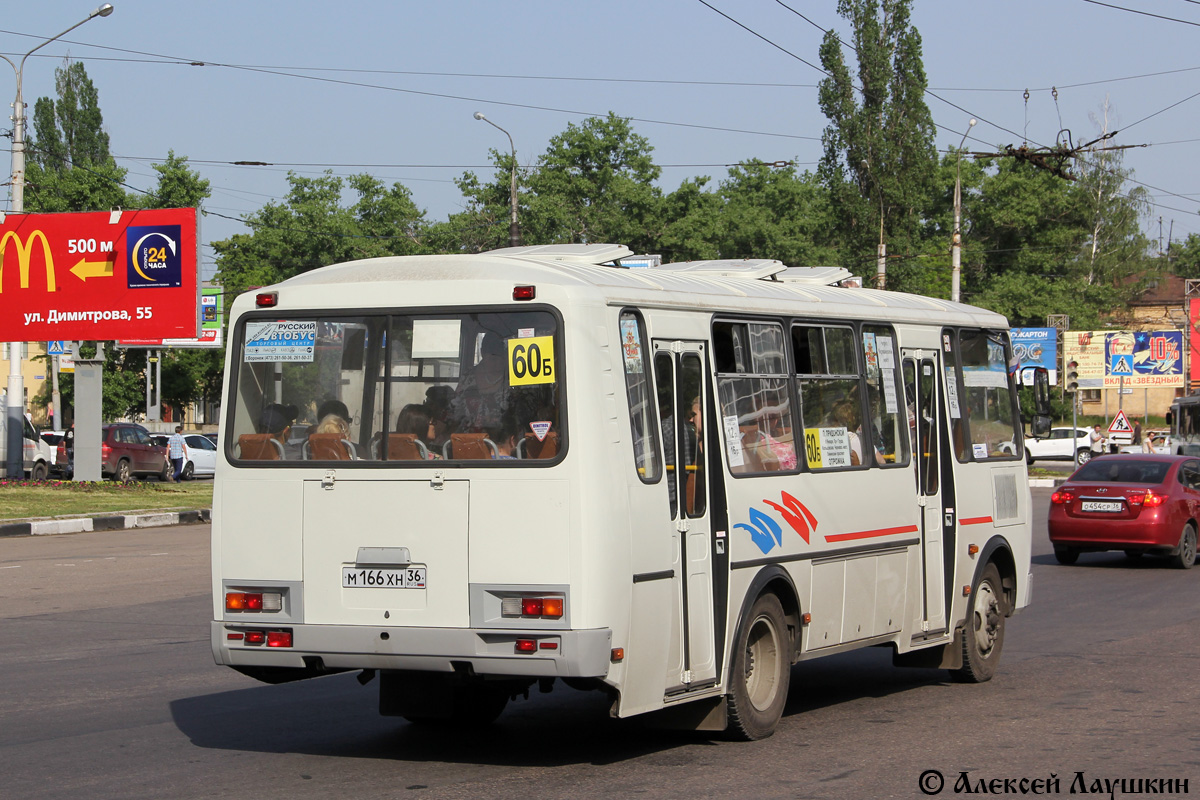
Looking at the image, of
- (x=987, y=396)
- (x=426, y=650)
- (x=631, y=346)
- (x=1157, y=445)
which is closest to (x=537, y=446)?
(x=631, y=346)

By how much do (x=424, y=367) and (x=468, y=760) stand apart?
2.07 m

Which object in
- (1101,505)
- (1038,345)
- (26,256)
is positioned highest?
(26,256)

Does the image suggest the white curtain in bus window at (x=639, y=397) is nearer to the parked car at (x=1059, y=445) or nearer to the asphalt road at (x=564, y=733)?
the asphalt road at (x=564, y=733)

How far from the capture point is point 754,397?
333 inches

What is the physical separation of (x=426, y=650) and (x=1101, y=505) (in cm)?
1559

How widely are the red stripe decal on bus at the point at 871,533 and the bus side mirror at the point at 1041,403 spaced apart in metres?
2.05

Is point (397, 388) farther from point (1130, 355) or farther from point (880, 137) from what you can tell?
point (1130, 355)

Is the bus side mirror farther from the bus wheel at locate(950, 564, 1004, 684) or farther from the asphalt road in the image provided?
the asphalt road

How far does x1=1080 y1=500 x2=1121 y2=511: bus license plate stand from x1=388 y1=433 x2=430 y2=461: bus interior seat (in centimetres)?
A: 1544

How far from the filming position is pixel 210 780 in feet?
23.3

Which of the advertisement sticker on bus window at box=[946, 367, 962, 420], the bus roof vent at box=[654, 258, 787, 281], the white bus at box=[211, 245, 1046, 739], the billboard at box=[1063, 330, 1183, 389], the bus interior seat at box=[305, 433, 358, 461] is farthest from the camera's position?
the billboard at box=[1063, 330, 1183, 389]

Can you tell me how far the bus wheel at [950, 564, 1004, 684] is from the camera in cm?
1062

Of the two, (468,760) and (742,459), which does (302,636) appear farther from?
(742,459)

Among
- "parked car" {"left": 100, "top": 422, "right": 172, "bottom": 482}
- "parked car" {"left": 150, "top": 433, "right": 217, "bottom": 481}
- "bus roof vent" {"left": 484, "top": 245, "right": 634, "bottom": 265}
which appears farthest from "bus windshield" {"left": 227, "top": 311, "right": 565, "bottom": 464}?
"parked car" {"left": 150, "top": 433, "right": 217, "bottom": 481}
